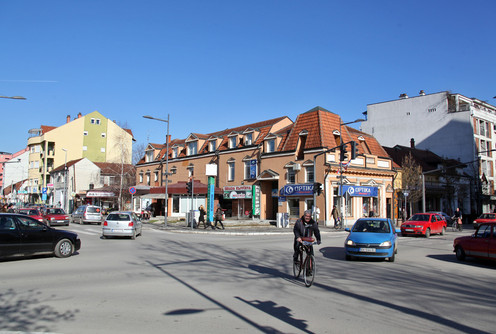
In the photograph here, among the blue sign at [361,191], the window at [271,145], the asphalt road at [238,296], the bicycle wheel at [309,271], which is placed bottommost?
the asphalt road at [238,296]

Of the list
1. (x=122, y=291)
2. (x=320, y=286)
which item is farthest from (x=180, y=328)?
(x=320, y=286)

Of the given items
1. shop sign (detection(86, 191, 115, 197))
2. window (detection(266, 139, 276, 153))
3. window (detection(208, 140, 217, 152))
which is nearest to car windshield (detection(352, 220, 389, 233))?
window (detection(266, 139, 276, 153))

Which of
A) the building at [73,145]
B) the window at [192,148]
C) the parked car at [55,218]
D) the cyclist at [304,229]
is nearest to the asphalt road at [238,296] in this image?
the cyclist at [304,229]

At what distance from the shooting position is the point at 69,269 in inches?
419

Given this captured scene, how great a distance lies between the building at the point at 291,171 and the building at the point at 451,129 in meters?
19.9

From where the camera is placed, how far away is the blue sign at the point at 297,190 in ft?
110

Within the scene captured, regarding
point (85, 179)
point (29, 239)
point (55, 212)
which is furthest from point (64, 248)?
point (85, 179)

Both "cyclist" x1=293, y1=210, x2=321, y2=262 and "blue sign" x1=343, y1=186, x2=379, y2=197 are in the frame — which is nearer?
"cyclist" x1=293, y1=210, x2=321, y2=262

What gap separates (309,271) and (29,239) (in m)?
8.75

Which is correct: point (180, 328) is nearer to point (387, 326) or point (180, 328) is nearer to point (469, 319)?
point (387, 326)

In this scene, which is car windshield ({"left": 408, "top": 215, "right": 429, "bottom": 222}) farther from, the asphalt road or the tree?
the tree

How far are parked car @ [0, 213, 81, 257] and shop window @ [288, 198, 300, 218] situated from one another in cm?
2446

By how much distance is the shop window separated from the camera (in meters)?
35.3

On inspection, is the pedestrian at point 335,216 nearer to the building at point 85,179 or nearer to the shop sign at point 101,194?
the shop sign at point 101,194
